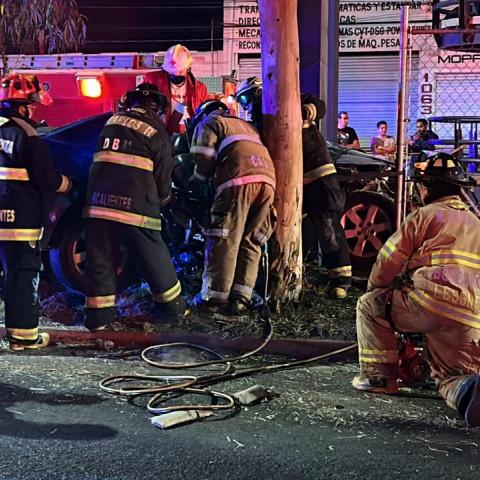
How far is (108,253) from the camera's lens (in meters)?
5.29

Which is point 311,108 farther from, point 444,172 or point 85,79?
point 85,79

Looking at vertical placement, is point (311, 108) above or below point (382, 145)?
above

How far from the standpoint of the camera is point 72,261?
5.79m

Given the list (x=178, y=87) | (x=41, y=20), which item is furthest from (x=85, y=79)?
(x=178, y=87)

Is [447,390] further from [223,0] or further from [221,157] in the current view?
[223,0]

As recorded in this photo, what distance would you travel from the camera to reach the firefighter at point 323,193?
6.18m

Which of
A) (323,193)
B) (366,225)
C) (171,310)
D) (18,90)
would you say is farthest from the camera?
(366,225)

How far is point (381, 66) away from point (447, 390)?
1403 centimetres

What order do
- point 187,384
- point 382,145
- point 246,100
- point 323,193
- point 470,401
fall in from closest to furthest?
point 470,401 < point 187,384 < point 323,193 < point 246,100 < point 382,145

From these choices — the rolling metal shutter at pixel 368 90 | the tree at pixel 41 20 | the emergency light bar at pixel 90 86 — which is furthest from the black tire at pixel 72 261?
the rolling metal shutter at pixel 368 90

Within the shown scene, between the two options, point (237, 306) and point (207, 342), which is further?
point (237, 306)

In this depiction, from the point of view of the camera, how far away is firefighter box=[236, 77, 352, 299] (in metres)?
6.18

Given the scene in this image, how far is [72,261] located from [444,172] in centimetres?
323

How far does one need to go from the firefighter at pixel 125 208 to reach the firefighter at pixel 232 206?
340 mm
